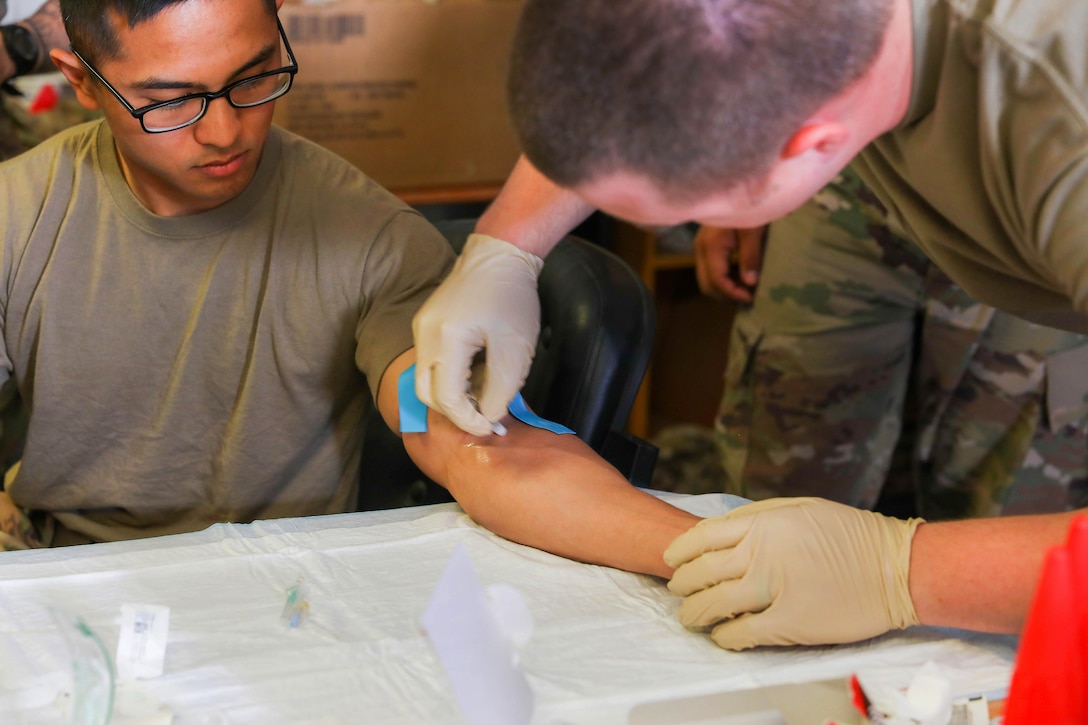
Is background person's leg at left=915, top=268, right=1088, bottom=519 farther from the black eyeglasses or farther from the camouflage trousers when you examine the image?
the black eyeglasses

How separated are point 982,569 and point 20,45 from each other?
1.68m

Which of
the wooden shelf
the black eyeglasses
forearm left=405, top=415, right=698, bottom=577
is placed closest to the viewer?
forearm left=405, top=415, right=698, bottom=577

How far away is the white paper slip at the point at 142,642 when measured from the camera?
0.81 meters

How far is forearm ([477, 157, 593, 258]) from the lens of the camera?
119 centimetres

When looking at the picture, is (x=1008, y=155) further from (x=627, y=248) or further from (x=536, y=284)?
(x=627, y=248)

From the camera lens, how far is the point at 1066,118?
0.76 meters

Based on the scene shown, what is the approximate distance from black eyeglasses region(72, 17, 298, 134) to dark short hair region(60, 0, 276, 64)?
0.02 m

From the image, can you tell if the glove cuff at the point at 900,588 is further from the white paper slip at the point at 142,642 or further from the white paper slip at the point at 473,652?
the white paper slip at the point at 142,642

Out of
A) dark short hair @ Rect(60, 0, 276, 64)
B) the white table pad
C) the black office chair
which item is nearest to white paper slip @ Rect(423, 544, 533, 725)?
the white table pad

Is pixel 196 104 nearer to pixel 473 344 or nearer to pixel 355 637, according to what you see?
pixel 473 344

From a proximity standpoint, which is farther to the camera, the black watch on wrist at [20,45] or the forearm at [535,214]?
the black watch on wrist at [20,45]

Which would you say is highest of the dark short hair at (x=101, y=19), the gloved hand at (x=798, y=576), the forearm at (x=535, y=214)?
the dark short hair at (x=101, y=19)

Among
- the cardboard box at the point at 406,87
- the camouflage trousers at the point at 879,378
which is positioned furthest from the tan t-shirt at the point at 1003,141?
the cardboard box at the point at 406,87

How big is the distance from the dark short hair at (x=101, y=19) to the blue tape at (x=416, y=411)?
0.45 meters
